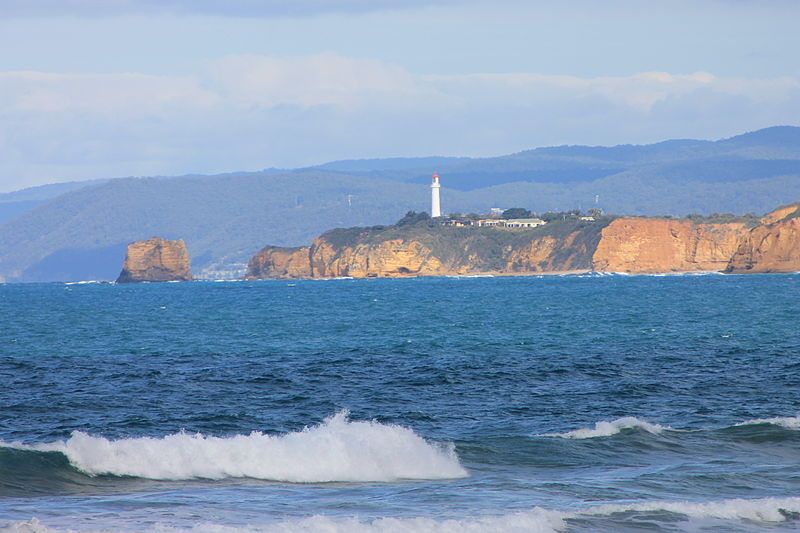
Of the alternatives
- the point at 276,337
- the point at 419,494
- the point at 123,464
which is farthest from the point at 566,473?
the point at 276,337

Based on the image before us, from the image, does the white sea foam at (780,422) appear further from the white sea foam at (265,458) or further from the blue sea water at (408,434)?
the white sea foam at (265,458)

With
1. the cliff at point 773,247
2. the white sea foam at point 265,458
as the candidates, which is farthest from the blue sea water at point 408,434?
the cliff at point 773,247

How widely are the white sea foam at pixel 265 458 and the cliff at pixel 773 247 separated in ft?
530

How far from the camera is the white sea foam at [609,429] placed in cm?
2984

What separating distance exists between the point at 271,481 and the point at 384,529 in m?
5.25

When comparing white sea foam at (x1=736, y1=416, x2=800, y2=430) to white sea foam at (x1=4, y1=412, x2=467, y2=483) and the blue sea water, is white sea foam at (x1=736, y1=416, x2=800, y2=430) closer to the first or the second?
the blue sea water

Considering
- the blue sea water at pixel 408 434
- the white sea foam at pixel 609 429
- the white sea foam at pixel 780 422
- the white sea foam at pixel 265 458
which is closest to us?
the blue sea water at pixel 408 434

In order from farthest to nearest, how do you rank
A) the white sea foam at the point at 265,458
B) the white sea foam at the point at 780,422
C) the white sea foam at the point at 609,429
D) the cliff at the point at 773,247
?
the cliff at the point at 773,247 < the white sea foam at the point at 780,422 < the white sea foam at the point at 609,429 < the white sea foam at the point at 265,458

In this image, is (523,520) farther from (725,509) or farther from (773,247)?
(773,247)

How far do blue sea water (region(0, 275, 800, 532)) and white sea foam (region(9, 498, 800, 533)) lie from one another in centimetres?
5

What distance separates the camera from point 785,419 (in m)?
31.3

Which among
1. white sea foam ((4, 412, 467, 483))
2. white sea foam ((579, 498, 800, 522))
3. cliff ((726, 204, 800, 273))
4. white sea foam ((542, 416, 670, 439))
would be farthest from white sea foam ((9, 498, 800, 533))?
cliff ((726, 204, 800, 273))

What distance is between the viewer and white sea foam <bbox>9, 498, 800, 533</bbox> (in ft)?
67.8

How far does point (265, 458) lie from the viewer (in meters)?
26.4
